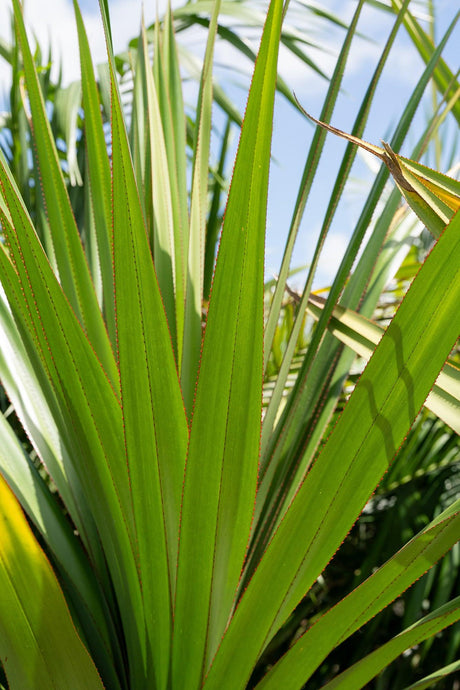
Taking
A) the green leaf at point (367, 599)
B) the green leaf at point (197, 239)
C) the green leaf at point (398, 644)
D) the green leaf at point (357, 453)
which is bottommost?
the green leaf at point (398, 644)

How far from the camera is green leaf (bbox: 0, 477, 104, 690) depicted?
0.90 feet

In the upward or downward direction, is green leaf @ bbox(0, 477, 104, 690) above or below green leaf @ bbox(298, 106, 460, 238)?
below

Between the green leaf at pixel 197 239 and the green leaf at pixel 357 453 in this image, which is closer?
the green leaf at pixel 357 453

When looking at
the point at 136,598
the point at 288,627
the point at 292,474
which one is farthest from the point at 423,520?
the point at 136,598

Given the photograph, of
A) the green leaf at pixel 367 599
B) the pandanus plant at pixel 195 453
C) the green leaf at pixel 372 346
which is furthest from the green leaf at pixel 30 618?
the green leaf at pixel 372 346

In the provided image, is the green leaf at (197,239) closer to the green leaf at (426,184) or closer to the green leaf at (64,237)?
the green leaf at (64,237)

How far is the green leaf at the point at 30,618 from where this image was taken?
0.90 ft

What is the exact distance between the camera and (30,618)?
28 centimetres

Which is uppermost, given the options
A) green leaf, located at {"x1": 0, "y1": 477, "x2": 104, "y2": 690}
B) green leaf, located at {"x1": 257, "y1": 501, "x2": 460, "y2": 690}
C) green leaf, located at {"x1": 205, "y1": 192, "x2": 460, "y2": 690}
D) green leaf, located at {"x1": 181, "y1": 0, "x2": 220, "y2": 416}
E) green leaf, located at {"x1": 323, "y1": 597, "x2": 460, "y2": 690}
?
green leaf, located at {"x1": 181, "y1": 0, "x2": 220, "y2": 416}

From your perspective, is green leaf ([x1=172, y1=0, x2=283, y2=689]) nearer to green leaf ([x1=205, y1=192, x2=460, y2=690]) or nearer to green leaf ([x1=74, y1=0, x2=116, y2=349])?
green leaf ([x1=205, y1=192, x2=460, y2=690])

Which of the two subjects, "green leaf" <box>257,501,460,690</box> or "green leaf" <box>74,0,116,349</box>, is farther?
"green leaf" <box>74,0,116,349</box>

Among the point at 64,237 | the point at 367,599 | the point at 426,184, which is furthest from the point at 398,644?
the point at 64,237

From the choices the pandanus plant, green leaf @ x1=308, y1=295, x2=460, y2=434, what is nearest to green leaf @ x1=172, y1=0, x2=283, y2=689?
the pandanus plant

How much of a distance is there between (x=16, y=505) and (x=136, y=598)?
0.35ft
